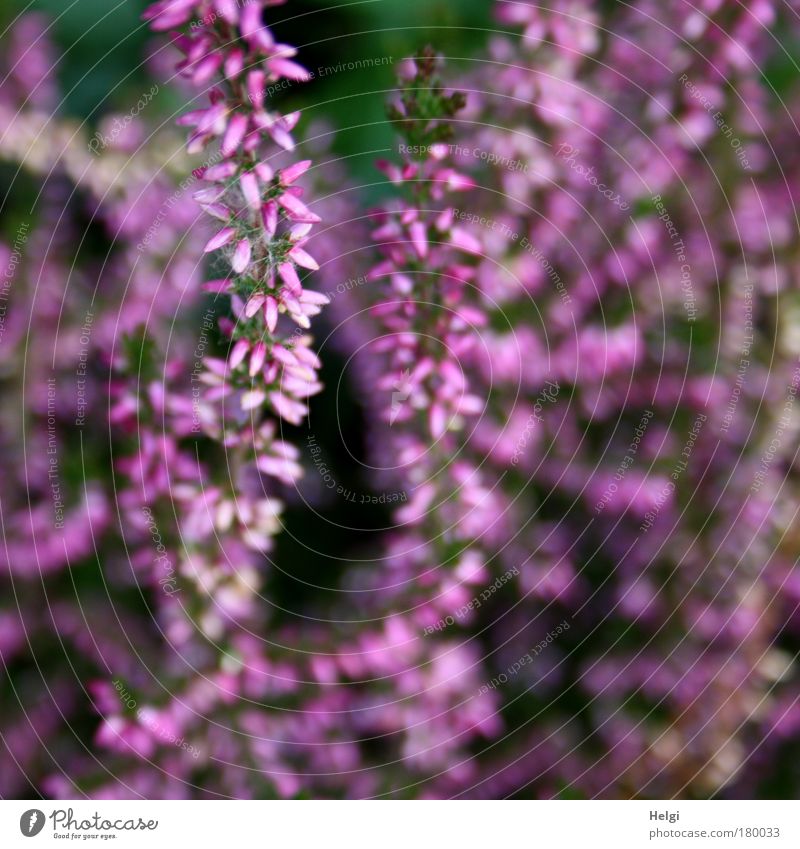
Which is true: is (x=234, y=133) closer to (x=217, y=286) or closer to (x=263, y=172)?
(x=263, y=172)

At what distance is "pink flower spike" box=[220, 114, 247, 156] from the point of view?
0.62 metres

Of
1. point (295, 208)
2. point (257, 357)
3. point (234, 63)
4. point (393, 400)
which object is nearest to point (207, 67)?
point (234, 63)

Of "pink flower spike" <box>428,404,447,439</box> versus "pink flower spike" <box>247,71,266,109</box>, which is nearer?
"pink flower spike" <box>247,71,266,109</box>

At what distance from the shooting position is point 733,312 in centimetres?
77

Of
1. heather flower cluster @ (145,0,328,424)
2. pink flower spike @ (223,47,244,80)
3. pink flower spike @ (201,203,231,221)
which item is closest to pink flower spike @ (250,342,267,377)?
heather flower cluster @ (145,0,328,424)

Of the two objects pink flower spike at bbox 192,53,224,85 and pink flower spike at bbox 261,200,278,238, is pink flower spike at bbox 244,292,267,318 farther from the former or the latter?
pink flower spike at bbox 192,53,224,85

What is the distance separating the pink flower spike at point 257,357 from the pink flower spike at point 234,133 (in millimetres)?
155

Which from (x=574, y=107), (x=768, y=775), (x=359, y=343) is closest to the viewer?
(x=574, y=107)

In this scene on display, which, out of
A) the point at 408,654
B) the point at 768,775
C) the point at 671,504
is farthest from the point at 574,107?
the point at 768,775

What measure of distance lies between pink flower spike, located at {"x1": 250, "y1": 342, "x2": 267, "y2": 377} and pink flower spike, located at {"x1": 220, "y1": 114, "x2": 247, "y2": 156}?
0.15m

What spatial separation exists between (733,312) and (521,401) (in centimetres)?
22

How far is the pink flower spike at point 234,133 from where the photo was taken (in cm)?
62

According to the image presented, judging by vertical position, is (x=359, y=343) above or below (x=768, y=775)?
above

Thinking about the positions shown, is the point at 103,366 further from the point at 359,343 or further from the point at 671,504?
the point at 671,504
